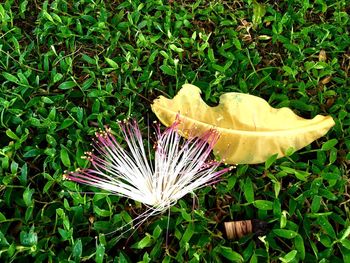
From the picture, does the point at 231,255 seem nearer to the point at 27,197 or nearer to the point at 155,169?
the point at 155,169

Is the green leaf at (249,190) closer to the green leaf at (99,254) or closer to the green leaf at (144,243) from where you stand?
the green leaf at (144,243)

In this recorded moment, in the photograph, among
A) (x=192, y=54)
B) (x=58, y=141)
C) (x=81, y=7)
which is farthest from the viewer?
(x=81, y=7)

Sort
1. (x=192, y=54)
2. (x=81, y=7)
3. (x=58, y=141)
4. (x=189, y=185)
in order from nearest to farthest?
(x=189, y=185)
(x=58, y=141)
(x=192, y=54)
(x=81, y=7)

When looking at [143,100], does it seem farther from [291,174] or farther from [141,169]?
[291,174]

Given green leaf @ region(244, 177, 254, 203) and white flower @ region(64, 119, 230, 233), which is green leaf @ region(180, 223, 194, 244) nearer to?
white flower @ region(64, 119, 230, 233)

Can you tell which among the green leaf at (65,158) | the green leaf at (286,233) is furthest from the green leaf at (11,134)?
the green leaf at (286,233)

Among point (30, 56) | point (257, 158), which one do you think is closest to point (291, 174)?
point (257, 158)
